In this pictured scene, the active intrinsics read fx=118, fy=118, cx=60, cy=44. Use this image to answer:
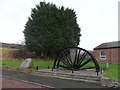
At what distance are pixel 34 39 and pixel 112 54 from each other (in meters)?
15.1

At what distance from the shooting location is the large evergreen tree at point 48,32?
22.8 metres

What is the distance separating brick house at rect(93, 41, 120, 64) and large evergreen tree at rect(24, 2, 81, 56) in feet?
→ 19.7

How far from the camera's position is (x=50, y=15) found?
24.6m

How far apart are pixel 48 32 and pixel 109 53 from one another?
486 inches

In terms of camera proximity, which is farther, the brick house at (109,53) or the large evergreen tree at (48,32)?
the large evergreen tree at (48,32)

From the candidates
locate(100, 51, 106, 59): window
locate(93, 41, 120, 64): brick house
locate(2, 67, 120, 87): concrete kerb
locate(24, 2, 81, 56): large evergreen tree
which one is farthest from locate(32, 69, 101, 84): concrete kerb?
locate(100, 51, 106, 59): window

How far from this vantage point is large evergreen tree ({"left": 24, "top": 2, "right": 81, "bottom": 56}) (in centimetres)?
2278

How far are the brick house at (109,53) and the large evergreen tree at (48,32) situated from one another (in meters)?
6.01

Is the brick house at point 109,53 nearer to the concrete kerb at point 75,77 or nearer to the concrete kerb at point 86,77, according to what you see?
the concrete kerb at point 86,77

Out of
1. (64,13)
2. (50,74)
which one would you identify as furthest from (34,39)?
(50,74)

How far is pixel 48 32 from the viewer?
74.6 ft

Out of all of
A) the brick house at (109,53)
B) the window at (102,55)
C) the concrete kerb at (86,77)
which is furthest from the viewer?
the window at (102,55)

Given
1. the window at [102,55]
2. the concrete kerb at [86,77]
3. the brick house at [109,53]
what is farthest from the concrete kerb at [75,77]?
the window at [102,55]

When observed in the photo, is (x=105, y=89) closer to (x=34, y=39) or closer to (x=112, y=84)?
(x=112, y=84)
